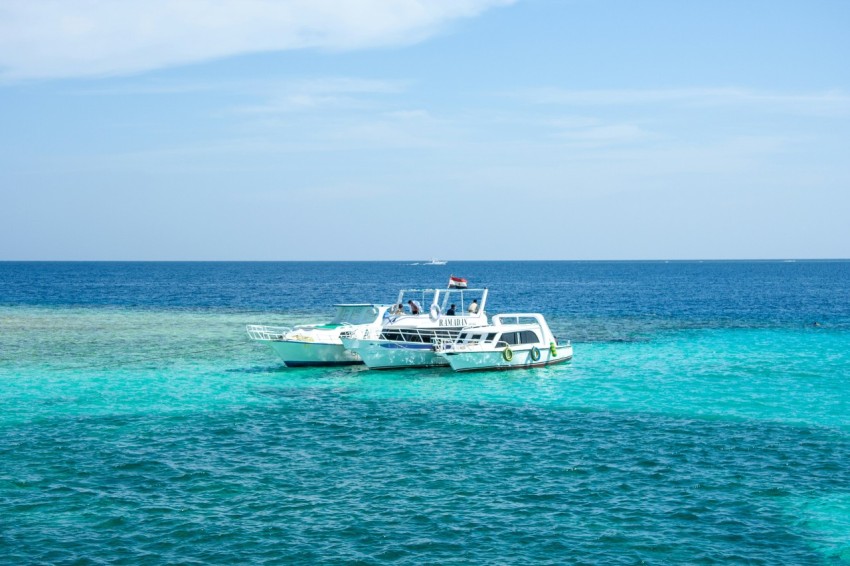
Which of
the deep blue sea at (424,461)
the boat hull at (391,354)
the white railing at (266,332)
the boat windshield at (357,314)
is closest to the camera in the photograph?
the deep blue sea at (424,461)

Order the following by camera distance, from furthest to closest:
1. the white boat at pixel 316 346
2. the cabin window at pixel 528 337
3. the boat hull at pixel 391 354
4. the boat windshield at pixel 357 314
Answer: the boat windshield at pixel 357 314 < the white boat at pixel 316 346 < the cabin window at pixel 528 337 < the boat hull at pixel 391 354

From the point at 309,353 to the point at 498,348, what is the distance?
10.4 meters

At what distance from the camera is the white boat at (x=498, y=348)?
44.0 m

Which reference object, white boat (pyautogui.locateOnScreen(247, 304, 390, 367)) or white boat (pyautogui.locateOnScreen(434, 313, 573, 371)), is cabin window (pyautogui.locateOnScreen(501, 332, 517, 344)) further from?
white boat (pyautogui.locateOnScreen(247, 304, 390, 367))

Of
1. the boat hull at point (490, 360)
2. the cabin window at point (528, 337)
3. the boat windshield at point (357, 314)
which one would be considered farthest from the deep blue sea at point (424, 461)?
the boat windshield at point (357, 314)

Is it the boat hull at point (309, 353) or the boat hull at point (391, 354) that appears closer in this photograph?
the boat hull at point (391, 354)

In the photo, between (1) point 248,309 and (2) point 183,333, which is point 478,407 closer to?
(2) point 183,333

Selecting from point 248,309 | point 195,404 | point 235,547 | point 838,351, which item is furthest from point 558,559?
point 248,309

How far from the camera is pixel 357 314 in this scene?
159 feet

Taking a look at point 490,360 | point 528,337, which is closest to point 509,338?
point 528,337

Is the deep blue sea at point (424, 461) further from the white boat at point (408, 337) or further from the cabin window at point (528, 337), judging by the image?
the cabin window at point (528, 337)

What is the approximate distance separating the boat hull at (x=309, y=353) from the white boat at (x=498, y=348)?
18.5 feet

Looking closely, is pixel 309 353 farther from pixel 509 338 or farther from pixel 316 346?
pixel 509 338

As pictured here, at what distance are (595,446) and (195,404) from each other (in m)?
16.9
